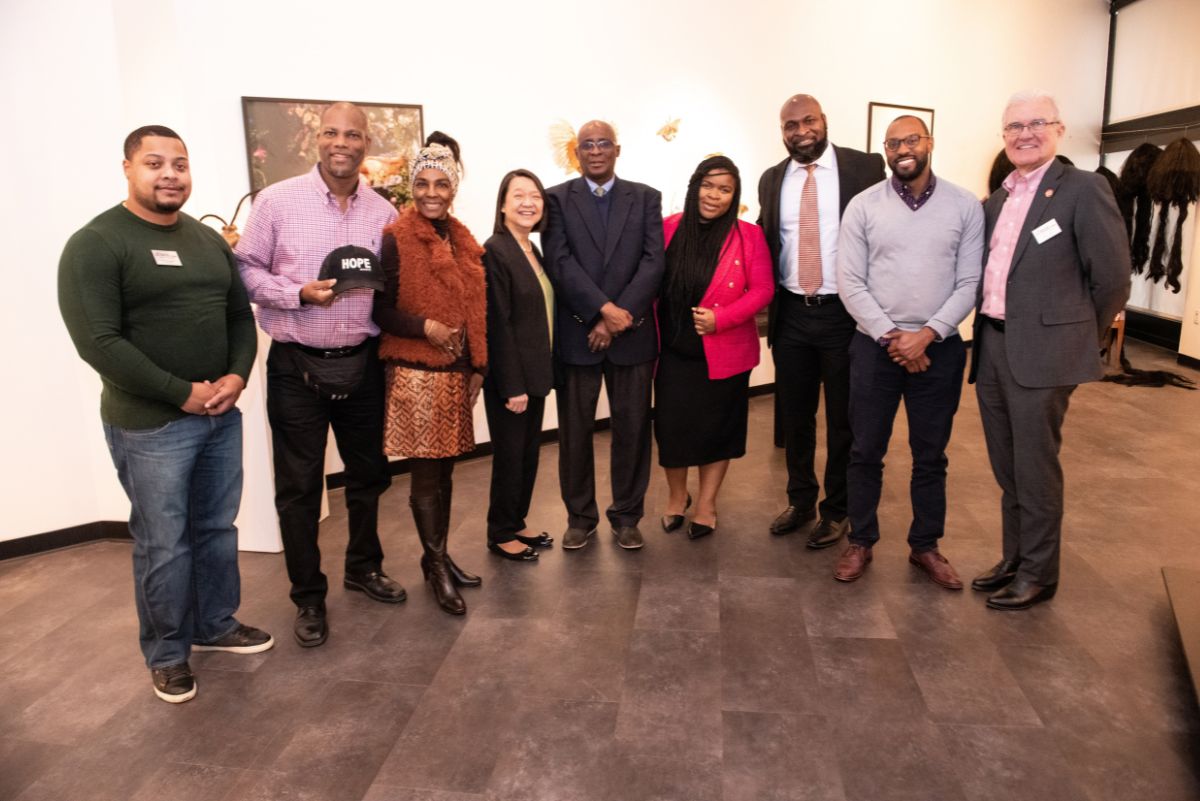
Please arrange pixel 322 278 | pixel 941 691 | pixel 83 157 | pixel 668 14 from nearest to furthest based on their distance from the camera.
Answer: pixel 941 691 → pixel 322 278 → pixel 83 157 → pixel 668 14

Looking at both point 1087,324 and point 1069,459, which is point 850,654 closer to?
point 1087,324

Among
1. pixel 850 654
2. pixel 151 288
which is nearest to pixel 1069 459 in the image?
pixel 850 654

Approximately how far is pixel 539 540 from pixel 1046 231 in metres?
2.47

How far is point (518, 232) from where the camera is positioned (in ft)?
11.4

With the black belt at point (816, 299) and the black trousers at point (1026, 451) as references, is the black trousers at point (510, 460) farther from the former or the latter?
the black trousers at point (1026, 451)

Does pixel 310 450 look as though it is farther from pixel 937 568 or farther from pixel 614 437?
pixel 937 568

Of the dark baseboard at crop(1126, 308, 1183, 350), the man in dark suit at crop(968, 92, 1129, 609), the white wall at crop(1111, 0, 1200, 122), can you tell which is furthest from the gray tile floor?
the white wall at crop(1111, 0, 1200, 122)

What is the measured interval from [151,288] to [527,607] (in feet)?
5.86

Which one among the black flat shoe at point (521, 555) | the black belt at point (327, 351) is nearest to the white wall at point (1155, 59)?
the black flat shoe at point (521, 555)

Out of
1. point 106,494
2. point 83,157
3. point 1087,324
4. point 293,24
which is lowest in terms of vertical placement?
point 106,494

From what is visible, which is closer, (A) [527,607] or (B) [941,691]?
(B) [941,691]

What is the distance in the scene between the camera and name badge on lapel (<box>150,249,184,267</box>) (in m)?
2.52

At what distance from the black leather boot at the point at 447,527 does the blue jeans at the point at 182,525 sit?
758mm

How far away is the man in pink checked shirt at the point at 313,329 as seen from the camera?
114 inches
